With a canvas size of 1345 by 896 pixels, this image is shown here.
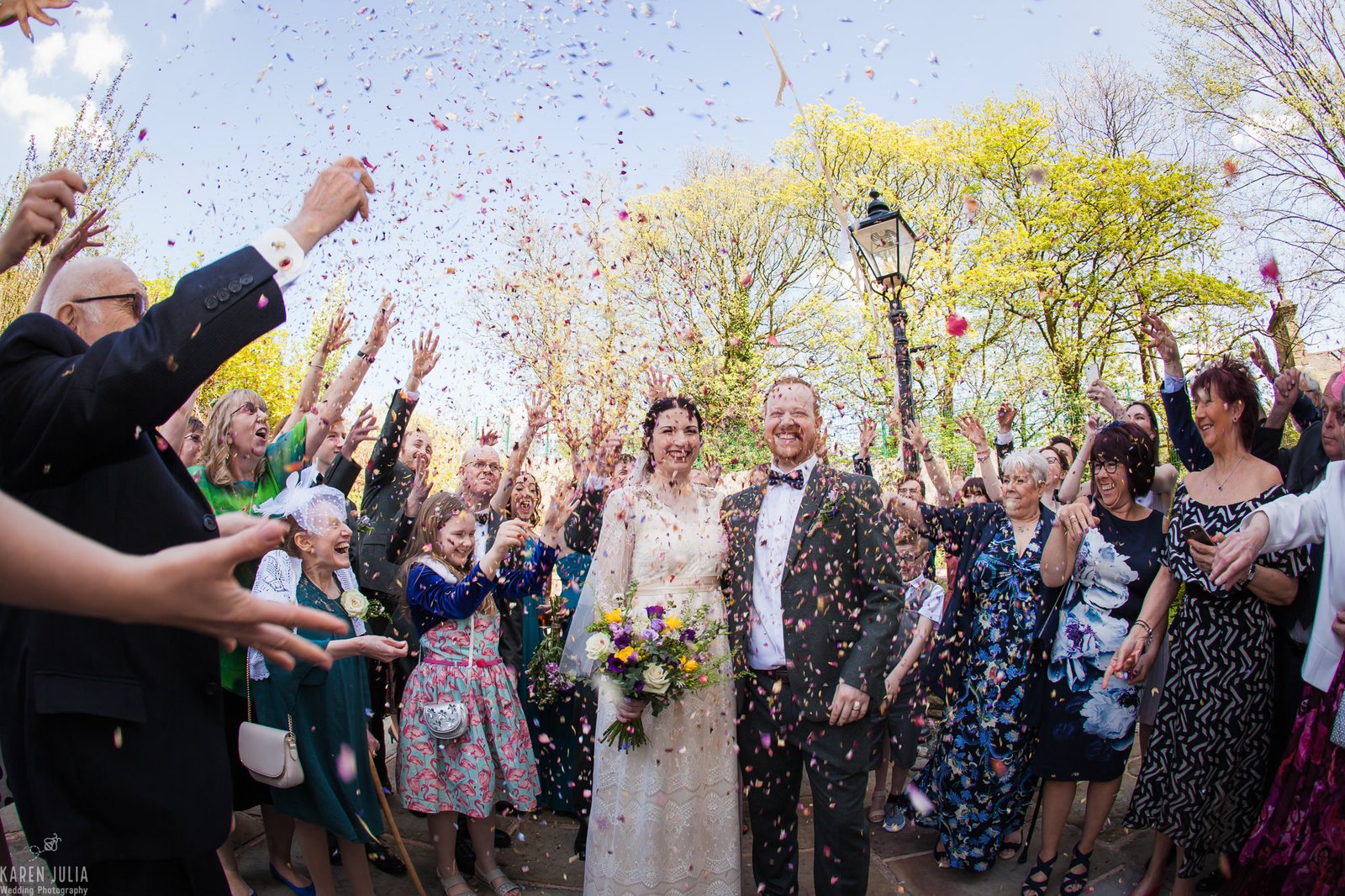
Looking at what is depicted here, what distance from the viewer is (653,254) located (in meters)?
18.5

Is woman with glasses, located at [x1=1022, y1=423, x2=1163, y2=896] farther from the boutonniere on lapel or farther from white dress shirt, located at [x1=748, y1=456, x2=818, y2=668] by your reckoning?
white dress shirt, located at [x1=748, y1=456, x2=818, y2=668]

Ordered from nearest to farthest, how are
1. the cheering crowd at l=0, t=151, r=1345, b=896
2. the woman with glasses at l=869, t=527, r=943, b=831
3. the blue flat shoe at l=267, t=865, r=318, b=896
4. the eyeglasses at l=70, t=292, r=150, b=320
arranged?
the eyeglasses at l=70, t=292, r=150, b=320 < the cheering crowd at l=0, t=151, r=1345, b=896 < the blue flat shoe at l=267, t=865, r=318, b=896 < the woman with glasses at l=869, t=527, r=943, b=831

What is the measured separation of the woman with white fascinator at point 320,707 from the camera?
3.59 meters

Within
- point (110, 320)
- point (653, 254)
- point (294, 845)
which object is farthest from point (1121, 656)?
point (653, 254)

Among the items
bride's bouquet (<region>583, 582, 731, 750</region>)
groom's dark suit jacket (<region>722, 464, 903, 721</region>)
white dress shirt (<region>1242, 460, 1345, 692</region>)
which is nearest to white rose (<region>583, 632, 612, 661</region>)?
bride's bouquet (<region>583, 582, 731, 750</region>)

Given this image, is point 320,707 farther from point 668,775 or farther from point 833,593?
point 833,593

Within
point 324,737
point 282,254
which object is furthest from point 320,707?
point 282,254

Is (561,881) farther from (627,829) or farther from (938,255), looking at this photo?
(938,255)

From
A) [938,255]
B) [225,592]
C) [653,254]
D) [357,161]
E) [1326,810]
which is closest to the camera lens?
[225,592]

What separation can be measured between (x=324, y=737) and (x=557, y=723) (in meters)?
1.96

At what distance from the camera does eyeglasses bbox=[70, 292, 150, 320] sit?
81.7 inches

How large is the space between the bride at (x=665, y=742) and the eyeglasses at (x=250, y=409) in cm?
197

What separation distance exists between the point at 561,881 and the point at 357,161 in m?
3.88

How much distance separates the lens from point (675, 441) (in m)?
4.22
